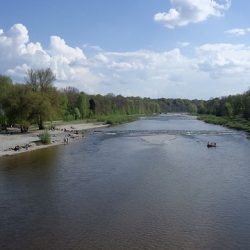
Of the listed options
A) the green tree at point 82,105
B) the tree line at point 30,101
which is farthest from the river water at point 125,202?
the green tree at point 82,105

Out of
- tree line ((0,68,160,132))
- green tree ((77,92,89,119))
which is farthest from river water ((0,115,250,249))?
green tree ((77,92,89,119))

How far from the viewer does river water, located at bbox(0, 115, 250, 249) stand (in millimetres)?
19141

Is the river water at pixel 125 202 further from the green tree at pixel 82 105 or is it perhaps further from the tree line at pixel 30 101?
the green tree at pixel 82 105

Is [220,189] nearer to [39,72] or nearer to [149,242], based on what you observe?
[149,242]

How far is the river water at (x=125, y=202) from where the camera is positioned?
62.8ft

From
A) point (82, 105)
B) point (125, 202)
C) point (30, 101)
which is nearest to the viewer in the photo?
point (125, 202)

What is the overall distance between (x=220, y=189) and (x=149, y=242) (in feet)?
37.3

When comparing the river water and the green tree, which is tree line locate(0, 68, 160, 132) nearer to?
the river water

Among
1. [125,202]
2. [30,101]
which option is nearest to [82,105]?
[30,101]

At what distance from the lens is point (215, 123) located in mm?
119625

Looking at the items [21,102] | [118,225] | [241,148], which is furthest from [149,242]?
[21,102]

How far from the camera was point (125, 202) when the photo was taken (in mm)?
25312

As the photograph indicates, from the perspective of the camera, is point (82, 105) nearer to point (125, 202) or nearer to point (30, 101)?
point (30, 101)

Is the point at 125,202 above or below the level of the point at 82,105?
below
